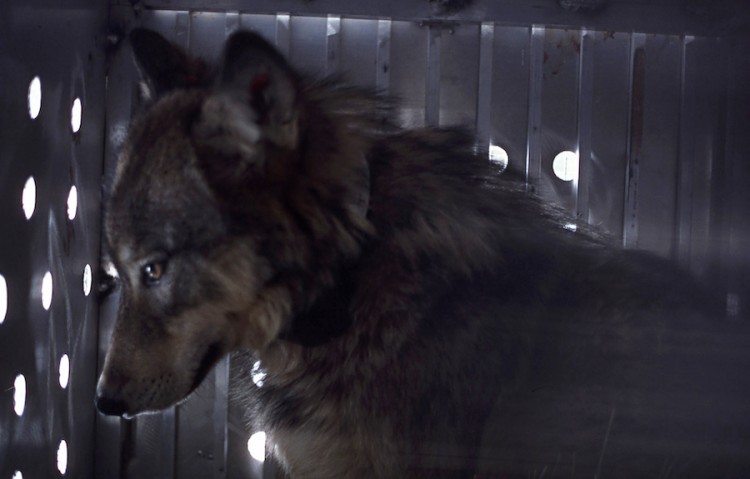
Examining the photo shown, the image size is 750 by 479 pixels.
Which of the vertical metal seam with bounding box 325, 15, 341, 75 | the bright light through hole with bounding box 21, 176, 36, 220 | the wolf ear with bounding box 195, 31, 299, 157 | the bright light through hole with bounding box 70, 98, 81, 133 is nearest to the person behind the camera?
the wolf ear with bounding box 195, 31, 299, 157

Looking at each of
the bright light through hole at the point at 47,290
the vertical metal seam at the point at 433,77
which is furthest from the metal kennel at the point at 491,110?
the bright light through hole at the point at 47,290

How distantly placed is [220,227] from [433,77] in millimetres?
1191

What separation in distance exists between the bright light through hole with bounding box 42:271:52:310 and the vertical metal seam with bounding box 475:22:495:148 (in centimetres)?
139

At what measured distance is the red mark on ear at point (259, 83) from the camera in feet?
5.83

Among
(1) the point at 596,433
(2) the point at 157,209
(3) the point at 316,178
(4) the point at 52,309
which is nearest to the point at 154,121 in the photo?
(2) the point at 157,209

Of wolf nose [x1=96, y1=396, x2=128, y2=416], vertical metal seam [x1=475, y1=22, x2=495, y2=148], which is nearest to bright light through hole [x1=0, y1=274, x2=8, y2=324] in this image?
wolf nose [x1=96, y1=396, x2=128, y2=416]

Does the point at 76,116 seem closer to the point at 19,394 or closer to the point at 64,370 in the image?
the point at 64,370

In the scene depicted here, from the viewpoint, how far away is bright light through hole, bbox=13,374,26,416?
209 centimetres

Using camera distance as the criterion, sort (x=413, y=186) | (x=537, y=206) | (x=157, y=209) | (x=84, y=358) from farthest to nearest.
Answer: (x=84, y=358) < (x=537, y=206) < (x=413, y=186) < (x=157, y=209)

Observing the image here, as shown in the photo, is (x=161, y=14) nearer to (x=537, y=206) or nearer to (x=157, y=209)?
(x=157, y=209)

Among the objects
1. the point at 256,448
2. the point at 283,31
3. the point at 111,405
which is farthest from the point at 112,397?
the point at 283,31

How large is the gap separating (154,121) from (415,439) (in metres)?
0.98

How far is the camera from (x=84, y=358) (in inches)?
108

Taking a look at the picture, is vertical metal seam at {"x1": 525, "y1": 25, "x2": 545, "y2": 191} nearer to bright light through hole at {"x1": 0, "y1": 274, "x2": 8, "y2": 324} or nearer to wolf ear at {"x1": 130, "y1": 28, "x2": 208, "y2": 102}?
wolf ear at {"x1": 130, "y1": 28, "x2": 208, "y2": 102}
